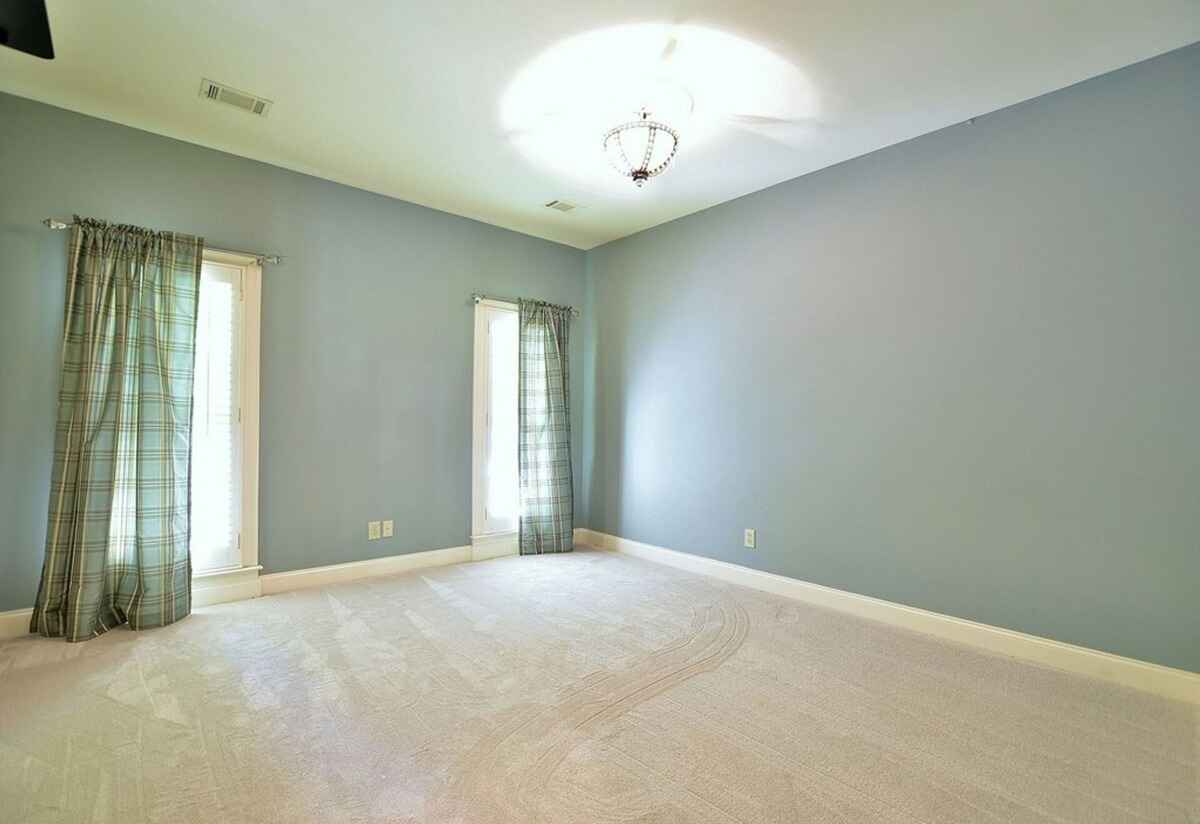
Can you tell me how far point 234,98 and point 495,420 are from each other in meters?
2.66

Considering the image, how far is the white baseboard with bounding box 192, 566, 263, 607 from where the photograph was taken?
330cm

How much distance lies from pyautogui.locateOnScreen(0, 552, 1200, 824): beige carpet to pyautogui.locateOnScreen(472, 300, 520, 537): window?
1456mm

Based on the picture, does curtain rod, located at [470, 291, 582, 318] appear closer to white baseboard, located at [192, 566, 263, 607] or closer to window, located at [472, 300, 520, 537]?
window, located at [472, 300, 520, 537]

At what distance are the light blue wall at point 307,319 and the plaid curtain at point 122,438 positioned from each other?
0.17m

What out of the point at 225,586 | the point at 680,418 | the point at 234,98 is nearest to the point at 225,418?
the point at 225,586

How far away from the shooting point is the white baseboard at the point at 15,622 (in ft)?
9.13

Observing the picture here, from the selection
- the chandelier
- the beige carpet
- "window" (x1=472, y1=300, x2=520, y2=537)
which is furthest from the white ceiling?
the beige carpet

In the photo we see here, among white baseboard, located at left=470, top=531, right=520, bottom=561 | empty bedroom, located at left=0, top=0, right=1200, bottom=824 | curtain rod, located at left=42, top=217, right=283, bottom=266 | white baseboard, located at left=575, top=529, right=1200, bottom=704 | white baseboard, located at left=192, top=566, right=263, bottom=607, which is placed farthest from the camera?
white baseboard, located at left=470, top=531, right=520, bottom=561

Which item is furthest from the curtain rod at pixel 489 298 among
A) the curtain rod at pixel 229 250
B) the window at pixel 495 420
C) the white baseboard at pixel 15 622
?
the white baseboard at pixel 15 622

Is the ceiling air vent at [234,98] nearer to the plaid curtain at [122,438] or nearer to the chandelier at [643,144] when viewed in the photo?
the plaid curtain at [122,438]

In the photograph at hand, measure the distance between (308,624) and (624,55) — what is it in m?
3.33

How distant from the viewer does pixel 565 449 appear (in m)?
4.88

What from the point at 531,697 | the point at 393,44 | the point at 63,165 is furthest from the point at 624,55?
the point at 63,165

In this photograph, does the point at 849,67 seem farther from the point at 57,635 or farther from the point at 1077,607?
the point at 57,635
